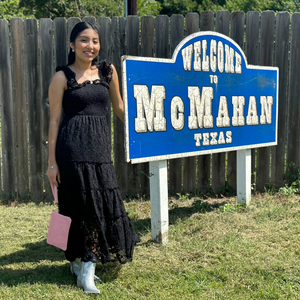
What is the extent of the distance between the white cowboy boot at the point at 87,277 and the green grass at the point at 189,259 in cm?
5

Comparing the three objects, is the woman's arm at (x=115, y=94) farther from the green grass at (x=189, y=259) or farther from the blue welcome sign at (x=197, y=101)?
the green grass at (x=189, y=259)

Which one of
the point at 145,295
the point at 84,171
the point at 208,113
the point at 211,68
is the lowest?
the point at 145,295

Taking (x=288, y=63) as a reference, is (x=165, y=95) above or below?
below

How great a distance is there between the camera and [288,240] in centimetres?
337

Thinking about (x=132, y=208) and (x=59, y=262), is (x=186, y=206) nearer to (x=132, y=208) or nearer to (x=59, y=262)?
(x=132, y=208)

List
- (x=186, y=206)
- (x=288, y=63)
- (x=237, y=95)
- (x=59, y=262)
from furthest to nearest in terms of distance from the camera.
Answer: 1. (x=288, y=63)
2. (x=186, y=206)
3. (x=237, y=95)
4. (x=59, y=262)

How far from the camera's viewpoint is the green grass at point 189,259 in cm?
263

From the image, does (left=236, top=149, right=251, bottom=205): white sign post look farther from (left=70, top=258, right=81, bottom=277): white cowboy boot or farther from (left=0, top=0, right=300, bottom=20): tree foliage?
(left=0, top=0, right=300, bottom=20): tree foliage

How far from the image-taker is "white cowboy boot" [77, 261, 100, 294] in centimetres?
261

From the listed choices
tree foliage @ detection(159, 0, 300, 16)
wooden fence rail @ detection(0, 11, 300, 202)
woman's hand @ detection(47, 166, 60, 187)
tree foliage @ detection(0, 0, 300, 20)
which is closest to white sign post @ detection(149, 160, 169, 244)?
woman's hand @ detection(47, 166, 60, 187)

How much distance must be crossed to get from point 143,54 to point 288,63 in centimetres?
184

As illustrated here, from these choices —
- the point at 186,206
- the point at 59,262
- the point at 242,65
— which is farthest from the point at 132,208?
the point at 242,65

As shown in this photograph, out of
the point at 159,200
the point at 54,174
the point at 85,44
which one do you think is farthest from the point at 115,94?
the point at 159,200

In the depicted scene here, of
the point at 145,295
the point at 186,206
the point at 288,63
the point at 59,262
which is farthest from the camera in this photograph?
the point at 288,63
